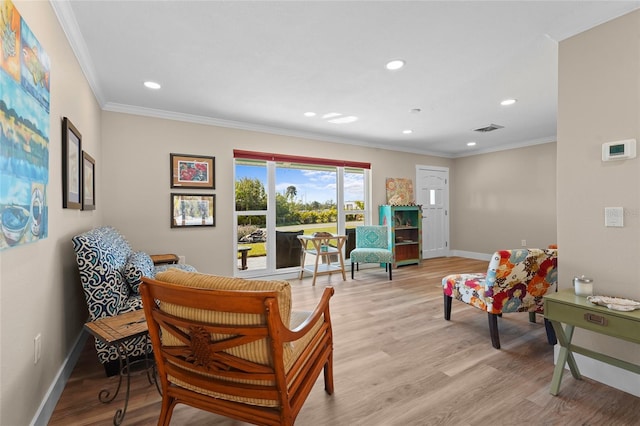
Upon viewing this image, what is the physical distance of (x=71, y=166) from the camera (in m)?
2.20

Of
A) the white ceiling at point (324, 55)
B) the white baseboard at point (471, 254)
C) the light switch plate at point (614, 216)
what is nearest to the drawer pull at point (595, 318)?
the light switch plate at point (614, 216)

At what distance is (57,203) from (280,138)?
10.8 ft

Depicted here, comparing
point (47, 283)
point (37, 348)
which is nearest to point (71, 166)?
point (47, 283)

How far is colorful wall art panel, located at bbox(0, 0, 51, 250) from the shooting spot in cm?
118

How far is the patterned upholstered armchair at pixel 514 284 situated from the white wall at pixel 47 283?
119 inches

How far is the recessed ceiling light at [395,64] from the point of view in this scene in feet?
8.55

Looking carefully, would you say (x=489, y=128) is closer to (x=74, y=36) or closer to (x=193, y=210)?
(x=193, y=210)

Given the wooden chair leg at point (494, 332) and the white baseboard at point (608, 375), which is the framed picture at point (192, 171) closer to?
the wooden chair leg at point (494, 332)

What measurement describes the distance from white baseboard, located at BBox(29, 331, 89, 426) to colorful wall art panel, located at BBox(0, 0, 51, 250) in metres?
0.93

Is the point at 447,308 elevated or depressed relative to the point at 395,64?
depressed

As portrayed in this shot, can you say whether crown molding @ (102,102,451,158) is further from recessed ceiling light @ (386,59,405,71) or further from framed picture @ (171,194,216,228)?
recessed ceiling light @ (386,59,405,71)

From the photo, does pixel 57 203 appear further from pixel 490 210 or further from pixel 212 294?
pixel 490 210

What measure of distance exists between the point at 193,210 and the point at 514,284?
3782 millimetres

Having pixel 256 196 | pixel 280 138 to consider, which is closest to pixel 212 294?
pixel 256 196
